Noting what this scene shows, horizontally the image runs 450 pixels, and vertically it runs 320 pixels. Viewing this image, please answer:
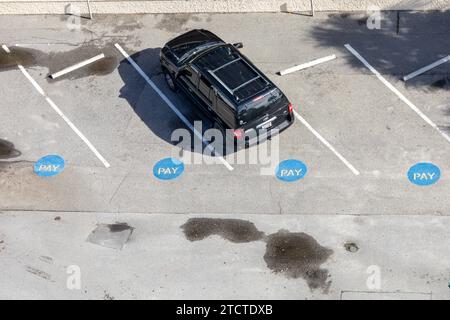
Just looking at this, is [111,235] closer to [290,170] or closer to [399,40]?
[290,170]

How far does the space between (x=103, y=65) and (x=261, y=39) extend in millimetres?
4855

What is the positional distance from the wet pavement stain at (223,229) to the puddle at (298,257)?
1.52ft

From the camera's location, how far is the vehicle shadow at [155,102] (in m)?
15.1

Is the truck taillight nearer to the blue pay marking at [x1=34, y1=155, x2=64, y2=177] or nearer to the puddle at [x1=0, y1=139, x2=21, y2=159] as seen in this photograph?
the blue pay marking at [x1=34, y1=155, x2=64, y2=177]

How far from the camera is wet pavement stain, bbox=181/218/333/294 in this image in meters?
12.1

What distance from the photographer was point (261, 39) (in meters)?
17.3

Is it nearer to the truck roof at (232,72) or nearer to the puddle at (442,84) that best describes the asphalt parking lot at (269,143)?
the puddle at (442,84)

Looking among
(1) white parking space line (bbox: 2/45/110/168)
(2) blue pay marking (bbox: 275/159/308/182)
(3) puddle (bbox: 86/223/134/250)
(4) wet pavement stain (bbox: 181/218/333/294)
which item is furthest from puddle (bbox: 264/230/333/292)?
(1) white parking space line (bbox: 2/45/110/168)

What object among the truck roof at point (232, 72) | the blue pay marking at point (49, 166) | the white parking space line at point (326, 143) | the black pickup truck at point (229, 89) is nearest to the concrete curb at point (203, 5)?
the black pickup truck at point (229, 89)

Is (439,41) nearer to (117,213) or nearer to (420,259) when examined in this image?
(420,259)

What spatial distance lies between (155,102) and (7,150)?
13.6 ft

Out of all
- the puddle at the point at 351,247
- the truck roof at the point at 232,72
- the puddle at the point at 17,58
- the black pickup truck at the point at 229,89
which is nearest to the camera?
the puddle at the point at 351,247

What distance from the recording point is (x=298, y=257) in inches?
487
